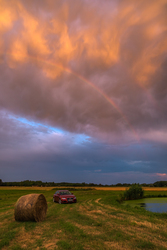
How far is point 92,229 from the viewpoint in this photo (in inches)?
342

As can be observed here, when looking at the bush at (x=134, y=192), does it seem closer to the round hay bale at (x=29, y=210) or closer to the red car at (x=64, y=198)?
the red car at (x=64, y=198)

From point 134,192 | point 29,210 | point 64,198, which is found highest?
point 29,210

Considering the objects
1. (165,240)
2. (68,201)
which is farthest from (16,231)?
(68,201)

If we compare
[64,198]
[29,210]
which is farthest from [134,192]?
[29,210]

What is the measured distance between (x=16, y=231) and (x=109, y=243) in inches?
175

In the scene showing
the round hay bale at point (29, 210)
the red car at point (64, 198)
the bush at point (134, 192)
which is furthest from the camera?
the bush at point (134, 192)

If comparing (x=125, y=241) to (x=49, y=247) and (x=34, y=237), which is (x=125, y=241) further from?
(x=34, y=237)

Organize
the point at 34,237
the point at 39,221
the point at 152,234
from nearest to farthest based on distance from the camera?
the point at 34,237
the point at 152,234
the point at 39,221

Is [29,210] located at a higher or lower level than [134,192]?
higher

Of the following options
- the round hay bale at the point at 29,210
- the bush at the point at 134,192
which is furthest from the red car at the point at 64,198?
the bush at the point at 134,192

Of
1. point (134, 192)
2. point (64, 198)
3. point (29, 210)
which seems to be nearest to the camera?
point (29, 210)

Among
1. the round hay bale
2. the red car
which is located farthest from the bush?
the round hay bale

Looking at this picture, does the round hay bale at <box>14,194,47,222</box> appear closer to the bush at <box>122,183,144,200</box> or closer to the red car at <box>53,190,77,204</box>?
the red car at <box>53,190,77,204</box>

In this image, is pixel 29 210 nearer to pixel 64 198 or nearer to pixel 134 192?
pixel 64 198
